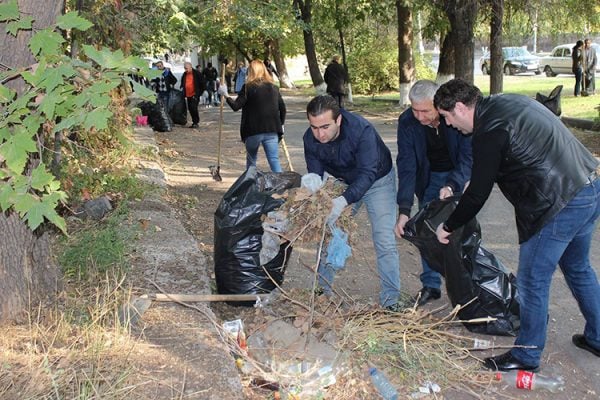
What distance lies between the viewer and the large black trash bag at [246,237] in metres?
4.27

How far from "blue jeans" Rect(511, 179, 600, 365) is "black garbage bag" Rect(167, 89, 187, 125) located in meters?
13.4

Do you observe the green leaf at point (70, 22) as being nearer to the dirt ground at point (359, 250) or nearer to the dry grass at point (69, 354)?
the dry grass at point (69, 354)

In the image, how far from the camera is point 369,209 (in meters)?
4.47

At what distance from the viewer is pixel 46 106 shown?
2.55 metres

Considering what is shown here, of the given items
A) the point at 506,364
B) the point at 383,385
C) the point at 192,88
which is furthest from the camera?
the point at 192,88

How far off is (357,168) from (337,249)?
0.57m

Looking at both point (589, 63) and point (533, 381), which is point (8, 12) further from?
point (589, 63)

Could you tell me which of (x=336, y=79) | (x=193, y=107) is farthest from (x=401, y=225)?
(x=336, y=79)

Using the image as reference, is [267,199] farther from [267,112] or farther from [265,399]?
[267,112]

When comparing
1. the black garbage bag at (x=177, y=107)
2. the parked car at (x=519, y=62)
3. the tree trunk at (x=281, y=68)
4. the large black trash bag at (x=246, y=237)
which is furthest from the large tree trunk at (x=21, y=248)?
the parked car at (x=519, y=62)

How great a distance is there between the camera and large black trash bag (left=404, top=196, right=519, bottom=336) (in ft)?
13.2

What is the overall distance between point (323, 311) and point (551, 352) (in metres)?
1.48

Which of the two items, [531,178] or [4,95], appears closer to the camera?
[4,95]

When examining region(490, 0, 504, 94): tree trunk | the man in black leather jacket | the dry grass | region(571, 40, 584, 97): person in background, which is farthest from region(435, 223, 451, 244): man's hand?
region(571, 40, 584, 97): person in background
